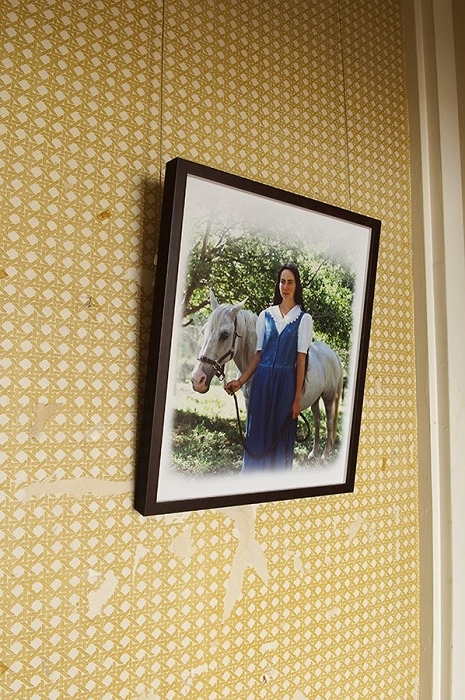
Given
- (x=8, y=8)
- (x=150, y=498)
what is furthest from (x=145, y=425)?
(x=8, y=8)

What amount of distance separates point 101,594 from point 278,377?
493 mm

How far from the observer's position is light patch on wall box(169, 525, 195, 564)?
1.08 meters

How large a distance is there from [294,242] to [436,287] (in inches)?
19.4

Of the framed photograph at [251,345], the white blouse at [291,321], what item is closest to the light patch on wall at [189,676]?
the framed photograph at [251,345]

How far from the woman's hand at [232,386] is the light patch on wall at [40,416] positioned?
0.31 metres

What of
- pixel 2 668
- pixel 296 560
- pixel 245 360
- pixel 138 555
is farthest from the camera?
pixel 296 560

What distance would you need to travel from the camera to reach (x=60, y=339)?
97 centimetres

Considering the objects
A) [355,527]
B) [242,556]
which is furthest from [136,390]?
[355,527]

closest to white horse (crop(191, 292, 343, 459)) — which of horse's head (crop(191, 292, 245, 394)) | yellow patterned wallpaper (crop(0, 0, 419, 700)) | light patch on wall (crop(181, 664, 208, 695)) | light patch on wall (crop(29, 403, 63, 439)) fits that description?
horse's head (crop(191, 292, 245, 394))

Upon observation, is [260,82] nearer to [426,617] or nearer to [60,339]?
[60,339]

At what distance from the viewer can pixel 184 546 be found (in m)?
1.09

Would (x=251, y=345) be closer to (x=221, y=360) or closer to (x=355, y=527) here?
(x=221, y=360)

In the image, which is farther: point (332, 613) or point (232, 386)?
point (332, 613)

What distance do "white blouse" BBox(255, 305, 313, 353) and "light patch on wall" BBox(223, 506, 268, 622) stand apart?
32 cm
